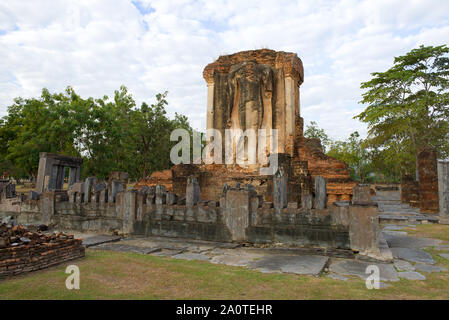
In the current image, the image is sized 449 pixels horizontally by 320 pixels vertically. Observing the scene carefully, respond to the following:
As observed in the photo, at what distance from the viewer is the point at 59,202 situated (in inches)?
383

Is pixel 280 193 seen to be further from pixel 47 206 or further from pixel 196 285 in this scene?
pixel 47 206

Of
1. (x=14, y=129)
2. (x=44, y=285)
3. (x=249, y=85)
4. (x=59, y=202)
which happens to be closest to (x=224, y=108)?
(x=249, y=85)

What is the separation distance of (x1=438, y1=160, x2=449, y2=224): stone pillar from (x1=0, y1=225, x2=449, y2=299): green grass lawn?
6.31 m

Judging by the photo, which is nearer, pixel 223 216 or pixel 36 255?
pixel 36 255

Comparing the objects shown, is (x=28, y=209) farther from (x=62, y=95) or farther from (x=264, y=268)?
(x=62, y=95)

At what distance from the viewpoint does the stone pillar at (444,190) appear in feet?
33.7

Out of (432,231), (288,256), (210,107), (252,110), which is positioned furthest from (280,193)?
(210,107)

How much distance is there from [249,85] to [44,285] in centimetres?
1424

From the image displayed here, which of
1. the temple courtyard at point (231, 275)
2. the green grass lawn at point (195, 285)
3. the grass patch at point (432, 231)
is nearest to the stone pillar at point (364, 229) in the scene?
the temple courtyard at point (231, 275)

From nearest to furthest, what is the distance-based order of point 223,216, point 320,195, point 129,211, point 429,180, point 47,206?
point 320,195 < point 223,216 < point 129,211 < point 47,206 < point 429,180

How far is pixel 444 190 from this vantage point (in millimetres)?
10430

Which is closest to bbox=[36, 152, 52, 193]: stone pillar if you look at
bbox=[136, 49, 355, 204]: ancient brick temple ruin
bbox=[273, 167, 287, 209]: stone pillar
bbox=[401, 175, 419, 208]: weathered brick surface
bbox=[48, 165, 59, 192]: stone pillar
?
bbox=[48, 165, 59, 192]: stone pillar

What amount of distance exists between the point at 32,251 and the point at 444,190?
1196 cm

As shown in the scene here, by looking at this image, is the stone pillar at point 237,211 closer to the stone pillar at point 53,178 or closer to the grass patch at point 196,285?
the grass patch at point 196,285
